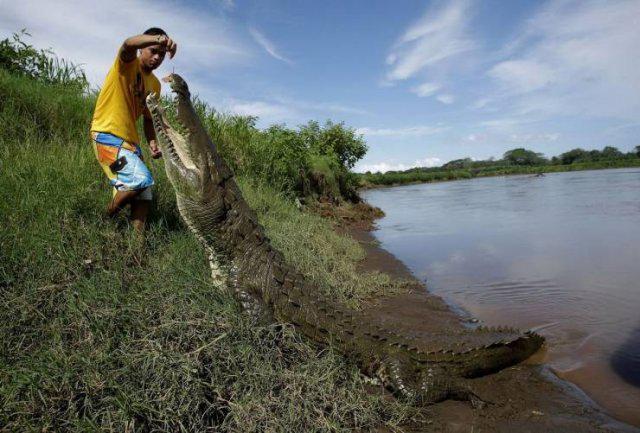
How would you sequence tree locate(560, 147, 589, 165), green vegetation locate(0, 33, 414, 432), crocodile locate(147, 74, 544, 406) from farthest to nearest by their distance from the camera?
tree locate(560, 147, 589, 165) → crocodile locate(147, 74, 544, 406) → green vegetation locate(0, 33, 414, 432)

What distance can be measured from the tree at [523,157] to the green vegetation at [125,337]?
96.6m

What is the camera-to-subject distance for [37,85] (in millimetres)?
5715

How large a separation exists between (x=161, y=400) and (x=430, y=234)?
9196 millimetres

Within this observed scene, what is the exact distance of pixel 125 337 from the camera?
2395 millimetres

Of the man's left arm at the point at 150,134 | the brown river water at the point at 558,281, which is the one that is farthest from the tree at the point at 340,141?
the man's left arm at the point at 150,134

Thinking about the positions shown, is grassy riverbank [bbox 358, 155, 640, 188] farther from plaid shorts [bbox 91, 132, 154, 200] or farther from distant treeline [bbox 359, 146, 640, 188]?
plaid shorts [bbox 91, 132, 154, 200]

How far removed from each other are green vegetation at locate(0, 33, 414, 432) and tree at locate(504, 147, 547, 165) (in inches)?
3803

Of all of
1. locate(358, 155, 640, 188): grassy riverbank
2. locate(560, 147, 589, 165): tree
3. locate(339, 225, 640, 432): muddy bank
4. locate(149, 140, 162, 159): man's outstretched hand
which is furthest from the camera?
locate(560, 147, 589, 165): tree

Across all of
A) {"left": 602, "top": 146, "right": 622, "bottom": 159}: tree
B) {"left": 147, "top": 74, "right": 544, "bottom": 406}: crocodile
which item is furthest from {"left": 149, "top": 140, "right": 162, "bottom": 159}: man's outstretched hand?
{"left": 602, "top": 146, "right": 622, "bottom": 159}: tree

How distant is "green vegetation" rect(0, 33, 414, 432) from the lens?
200 cm

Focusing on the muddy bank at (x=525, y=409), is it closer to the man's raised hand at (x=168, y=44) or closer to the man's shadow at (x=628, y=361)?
the man's shadow at (x=628, y=361)

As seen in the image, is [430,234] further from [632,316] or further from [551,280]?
[632,316]

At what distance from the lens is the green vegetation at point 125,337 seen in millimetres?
2004

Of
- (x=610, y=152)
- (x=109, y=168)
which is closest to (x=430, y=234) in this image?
(x=109, y=168)
